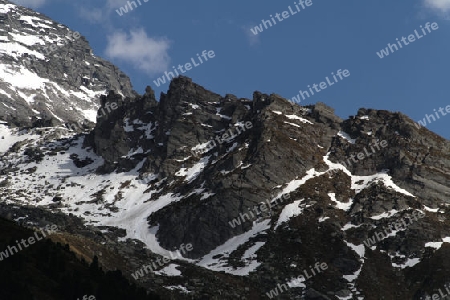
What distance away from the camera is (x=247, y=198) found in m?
130

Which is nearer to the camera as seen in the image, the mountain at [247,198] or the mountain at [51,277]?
the mountain at [51,277]

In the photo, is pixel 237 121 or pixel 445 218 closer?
pixel 445 218

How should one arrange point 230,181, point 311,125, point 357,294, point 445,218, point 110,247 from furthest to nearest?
point 311,125 < point 230,181 < point 445,218 < point 110,247 < point 357,294

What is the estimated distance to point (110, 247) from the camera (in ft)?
347

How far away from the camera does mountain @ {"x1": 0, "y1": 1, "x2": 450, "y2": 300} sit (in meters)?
102

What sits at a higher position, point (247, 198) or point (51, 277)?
point (247, 198)

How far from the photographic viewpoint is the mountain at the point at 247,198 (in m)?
102

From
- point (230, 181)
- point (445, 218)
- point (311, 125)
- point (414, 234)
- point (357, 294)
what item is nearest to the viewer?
point (357, 294)

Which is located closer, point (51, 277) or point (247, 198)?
point (51, 277)

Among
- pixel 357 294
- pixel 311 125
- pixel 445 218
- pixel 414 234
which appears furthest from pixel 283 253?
pixel 311 125

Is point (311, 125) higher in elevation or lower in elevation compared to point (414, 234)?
higher

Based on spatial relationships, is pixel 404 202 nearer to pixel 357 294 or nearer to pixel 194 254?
pixel 357 294

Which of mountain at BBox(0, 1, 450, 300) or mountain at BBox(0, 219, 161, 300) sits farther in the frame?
mountain at BBox(0, 1, 450, 300)

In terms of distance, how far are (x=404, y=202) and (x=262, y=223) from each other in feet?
108
